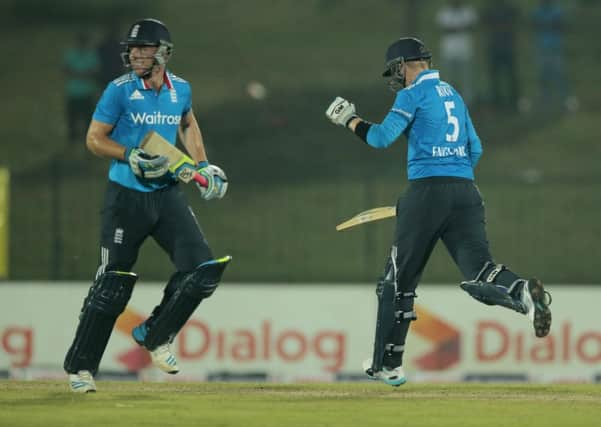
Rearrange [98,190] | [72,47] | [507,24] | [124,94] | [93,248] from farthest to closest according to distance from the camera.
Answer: [72,47] → [507,24] → [98,190] → [93,248] → [124,94]

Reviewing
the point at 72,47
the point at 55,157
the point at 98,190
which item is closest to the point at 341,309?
the point at 98,190

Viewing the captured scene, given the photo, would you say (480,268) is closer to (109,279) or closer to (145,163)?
(145,163)

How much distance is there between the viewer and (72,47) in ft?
106

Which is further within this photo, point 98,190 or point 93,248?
point 98,190

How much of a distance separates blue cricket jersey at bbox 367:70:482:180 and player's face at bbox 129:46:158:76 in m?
1.47

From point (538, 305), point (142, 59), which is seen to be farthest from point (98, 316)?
point (538, 305)

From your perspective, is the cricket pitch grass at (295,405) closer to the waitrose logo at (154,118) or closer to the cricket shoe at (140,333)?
the cricket shoe at (140,333)

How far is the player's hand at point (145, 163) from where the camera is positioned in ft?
29.6

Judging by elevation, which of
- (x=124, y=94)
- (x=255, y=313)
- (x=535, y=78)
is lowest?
(x=255, y=313)

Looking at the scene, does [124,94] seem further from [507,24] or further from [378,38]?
[378,38]

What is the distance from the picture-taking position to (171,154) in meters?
9.12

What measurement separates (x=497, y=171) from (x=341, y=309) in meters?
10.7

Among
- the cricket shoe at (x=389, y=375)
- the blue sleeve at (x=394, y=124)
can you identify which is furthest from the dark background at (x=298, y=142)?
the blue sleeve at (x=394, y=124)

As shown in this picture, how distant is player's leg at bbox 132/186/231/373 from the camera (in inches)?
368
